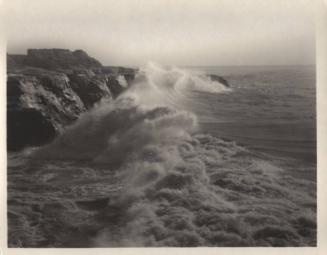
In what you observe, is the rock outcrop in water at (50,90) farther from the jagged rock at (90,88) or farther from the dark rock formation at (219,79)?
the dark rock formation at (219,79)

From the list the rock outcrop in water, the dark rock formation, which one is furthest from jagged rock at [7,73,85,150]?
the dark rock formation

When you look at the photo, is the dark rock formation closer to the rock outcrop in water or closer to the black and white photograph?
the black and white photograph

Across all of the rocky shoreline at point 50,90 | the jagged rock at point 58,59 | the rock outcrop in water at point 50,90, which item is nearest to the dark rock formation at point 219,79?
the rocky shoreline at point 50,90

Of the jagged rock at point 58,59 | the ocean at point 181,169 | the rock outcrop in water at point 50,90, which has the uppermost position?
the jagged rock at point 58,59

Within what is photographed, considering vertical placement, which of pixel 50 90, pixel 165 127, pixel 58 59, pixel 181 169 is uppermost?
pixel 58 59

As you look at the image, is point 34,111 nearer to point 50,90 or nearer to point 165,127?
point 50,90

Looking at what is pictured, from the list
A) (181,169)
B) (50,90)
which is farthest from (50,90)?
(181,169)

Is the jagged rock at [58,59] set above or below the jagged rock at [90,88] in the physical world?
above

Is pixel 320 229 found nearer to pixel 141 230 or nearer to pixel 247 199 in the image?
pixel 247 199
